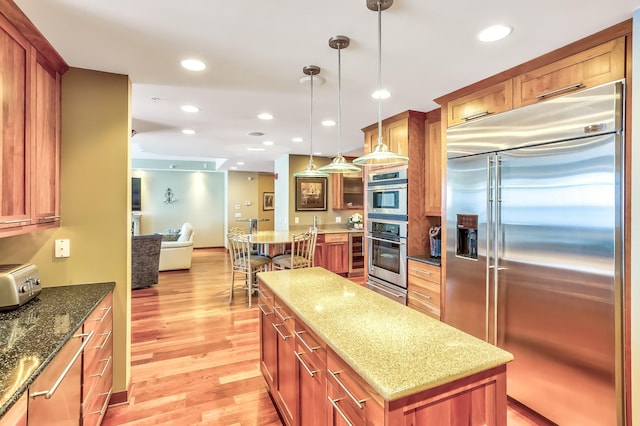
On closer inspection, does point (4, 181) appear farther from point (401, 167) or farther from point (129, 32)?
point (401, 167)

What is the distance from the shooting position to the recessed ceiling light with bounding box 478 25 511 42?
5.75 feet

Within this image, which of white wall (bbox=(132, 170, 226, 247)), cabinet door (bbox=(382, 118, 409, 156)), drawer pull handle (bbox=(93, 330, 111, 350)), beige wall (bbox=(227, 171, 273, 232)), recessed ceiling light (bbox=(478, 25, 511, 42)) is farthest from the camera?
beige wall (bbox=(227, 171, 273, 232))

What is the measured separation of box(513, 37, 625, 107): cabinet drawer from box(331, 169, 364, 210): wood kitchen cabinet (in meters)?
4.26

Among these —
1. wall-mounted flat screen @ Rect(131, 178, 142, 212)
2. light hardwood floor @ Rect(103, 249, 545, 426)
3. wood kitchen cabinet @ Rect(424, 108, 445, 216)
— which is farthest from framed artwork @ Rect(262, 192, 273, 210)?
wood kitchen cabinet @ Rect(424, 108, 445, 216)

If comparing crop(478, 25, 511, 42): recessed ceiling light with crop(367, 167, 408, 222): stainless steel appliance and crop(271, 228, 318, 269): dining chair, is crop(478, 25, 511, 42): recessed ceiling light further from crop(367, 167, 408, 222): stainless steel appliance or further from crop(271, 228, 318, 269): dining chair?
crop(271, 228, 318, 269): dining chair

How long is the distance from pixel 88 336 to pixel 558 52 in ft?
10.5

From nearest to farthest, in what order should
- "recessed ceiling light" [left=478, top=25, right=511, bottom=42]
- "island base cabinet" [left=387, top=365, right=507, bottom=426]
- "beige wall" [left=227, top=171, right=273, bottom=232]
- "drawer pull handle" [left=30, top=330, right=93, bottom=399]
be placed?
"island base cabinet" [left=387, top=365, right=507, bottom=426] < "drawer pull handle" [left=30, top=330, right=93, bottom=399] < "recessed ceiling light" [left=478, top=25, right=511, bottom=42] < "beige wall" [left=227, top=171, right=273, bottom=232]

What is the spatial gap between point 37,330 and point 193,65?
1803 mm

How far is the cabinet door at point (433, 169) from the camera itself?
3.31 m

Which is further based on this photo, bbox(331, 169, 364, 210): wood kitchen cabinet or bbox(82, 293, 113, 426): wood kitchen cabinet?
bbox(331, 169, 364, 210): wood kitchen cabinet

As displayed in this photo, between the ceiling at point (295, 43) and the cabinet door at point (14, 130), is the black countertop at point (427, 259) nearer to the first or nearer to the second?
the ceiling at point (295, 43)

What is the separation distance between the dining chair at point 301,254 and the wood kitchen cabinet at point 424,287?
167cm

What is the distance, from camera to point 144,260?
17.2 feet

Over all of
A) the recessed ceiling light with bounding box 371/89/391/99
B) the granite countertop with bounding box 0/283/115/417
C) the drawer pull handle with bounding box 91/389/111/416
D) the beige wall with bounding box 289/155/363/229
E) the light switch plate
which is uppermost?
the recessed ceiling light with bounding box 371/89/391/99
